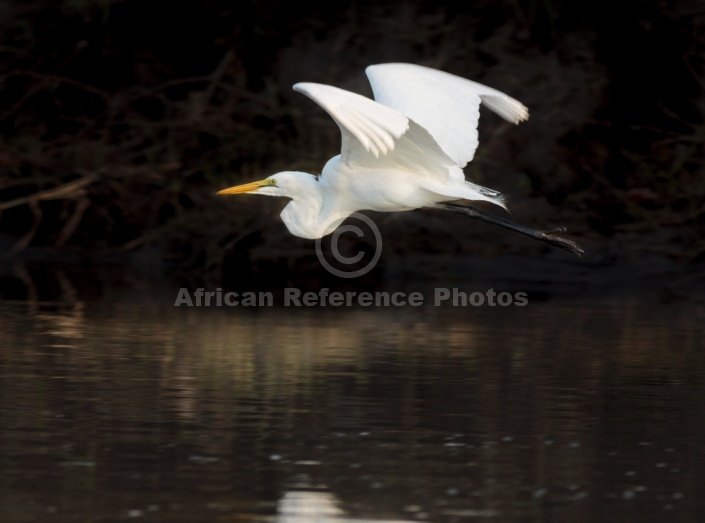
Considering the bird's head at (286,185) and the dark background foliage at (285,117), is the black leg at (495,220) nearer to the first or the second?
the bird's head at (286,185)

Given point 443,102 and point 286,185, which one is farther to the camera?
point 443,102

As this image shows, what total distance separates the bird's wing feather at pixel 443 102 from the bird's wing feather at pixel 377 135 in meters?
0.46

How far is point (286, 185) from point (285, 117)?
6.47 m

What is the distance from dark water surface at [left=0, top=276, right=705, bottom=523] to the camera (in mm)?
4867

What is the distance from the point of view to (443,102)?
836 cm

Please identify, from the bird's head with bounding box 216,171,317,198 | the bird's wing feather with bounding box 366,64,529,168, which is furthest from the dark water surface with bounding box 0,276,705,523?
the bird's wing feather with bounding box 366,64,529,168

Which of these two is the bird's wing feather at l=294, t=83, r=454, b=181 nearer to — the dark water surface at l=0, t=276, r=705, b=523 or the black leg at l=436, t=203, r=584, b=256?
the black leg at l=436, t=203, r=584, b=256

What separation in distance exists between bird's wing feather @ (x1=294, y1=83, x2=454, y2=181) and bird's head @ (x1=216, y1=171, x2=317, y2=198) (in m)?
0.40

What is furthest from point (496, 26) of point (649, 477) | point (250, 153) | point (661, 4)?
Result: point (649, 477)

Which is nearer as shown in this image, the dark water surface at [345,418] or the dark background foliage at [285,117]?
the dark water surface at [345,418]

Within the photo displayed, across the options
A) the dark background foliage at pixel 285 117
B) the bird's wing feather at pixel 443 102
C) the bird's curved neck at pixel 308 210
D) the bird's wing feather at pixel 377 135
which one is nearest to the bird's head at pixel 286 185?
the bird's curved neck at pixel 308 210

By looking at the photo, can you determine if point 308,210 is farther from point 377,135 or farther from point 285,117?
point 285,117

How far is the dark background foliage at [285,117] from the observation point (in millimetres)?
13547

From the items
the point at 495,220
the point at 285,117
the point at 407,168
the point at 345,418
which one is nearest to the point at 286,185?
the point at 407,168
